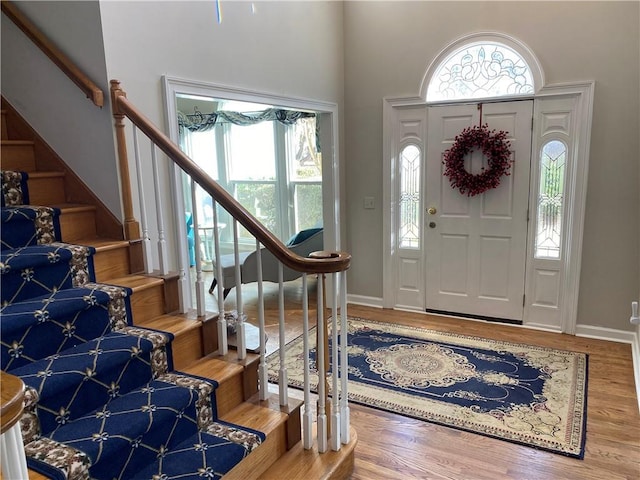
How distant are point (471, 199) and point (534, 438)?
2.25 metres

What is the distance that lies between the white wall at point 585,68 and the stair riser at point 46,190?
2.89 meters

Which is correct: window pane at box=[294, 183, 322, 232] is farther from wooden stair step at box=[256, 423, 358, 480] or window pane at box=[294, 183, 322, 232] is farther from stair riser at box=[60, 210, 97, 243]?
wooden stair step at box=[256, 423, 358, 480]

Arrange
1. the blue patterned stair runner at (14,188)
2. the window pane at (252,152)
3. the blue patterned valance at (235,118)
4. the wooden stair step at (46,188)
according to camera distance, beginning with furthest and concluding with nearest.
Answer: the window pane at (252,152), the blue patterned valance at (235,118), the wooden stair step at (46,188), the blue patterned stair runner at (14,188)

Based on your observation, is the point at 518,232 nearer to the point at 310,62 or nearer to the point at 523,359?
the point at 523,359

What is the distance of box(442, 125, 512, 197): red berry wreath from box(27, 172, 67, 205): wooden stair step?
312 cm

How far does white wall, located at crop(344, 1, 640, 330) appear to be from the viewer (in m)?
3.59

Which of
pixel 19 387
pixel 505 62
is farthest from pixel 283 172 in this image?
pixel 19 387

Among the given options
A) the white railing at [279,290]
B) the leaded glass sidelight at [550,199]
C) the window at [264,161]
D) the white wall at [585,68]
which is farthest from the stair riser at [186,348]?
the window at [264,161]

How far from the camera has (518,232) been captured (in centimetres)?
413

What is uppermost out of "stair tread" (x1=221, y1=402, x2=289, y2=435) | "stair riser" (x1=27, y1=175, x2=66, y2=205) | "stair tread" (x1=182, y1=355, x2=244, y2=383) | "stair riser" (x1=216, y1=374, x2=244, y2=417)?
"stair riser" (x1=27, y1=175, x2=66, y2=205)

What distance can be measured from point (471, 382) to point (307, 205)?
3858 mm

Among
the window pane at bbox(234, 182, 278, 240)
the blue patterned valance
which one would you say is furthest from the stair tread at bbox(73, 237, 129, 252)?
the window pane at bbox(234, 182, 278, 240)

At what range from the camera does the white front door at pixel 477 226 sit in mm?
4031

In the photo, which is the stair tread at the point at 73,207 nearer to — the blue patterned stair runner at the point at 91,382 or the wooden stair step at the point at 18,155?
the blue patterned stair runner at the point at 91,382
